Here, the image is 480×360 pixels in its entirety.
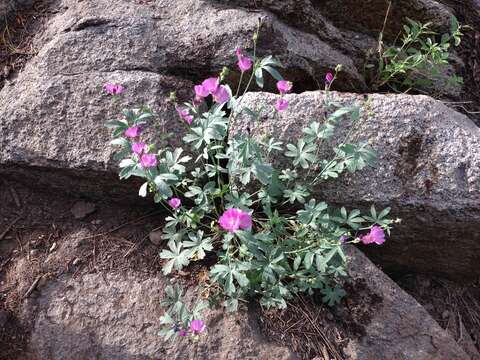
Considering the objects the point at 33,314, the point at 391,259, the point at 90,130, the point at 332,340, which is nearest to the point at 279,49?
the point at 90,130

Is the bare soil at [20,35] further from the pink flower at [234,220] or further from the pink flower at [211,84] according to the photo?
the pink flower at [234,220]

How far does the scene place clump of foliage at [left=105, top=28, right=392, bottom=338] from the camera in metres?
1.72

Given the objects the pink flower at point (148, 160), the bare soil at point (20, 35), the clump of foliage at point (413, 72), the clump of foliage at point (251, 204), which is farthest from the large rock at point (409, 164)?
the bare soil at point (20, 35)

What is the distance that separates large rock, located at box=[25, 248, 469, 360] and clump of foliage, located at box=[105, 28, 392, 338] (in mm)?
129

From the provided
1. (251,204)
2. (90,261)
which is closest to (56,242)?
(90,261)

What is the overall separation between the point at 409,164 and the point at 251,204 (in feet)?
2.69

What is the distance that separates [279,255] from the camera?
71.1 inches

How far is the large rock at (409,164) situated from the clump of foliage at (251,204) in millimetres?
76

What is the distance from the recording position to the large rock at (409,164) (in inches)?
80.4

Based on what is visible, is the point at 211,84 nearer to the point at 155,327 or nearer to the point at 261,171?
the point at 261,171

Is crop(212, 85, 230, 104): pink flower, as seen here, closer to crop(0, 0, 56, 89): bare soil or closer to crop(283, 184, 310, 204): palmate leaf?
crop(283, 184, 310, 204): palmate leaf

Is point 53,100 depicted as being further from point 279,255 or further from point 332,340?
point 332,340

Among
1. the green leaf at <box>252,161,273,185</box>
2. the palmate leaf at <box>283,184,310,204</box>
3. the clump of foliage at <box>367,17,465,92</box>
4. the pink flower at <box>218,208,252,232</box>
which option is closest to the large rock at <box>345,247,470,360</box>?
the palmate leaf at <box>283,184,310,204</box>

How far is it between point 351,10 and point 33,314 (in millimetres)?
2687
